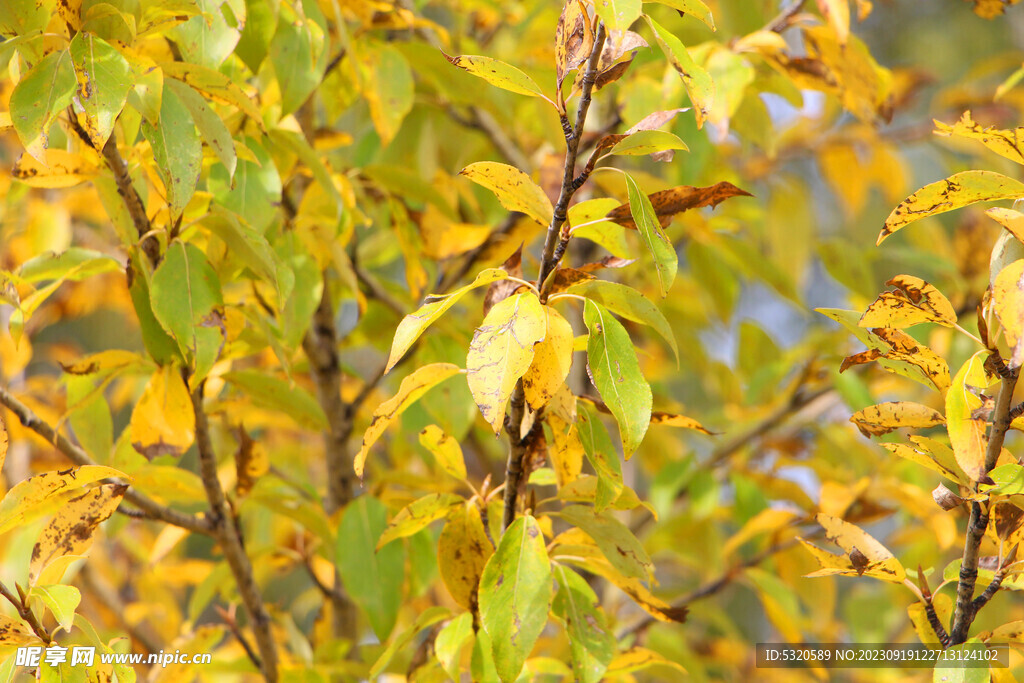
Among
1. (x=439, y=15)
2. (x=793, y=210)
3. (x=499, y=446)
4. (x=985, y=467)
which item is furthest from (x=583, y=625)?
(x=439, y=15)

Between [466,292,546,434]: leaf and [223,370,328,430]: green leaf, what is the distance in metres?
0.29

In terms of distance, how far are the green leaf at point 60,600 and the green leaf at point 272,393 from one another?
24 centimetres

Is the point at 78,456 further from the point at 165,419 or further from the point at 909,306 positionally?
the point at 909,306

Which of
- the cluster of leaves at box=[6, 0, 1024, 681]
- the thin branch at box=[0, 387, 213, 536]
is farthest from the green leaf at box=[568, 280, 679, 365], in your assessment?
the thin branch at box=[0, 387, 213, 536]

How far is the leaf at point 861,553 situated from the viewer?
1.29ft

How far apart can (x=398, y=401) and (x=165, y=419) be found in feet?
0.63

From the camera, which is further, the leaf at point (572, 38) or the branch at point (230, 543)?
the branch at point (230, 543)

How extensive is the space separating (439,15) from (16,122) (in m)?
1.67

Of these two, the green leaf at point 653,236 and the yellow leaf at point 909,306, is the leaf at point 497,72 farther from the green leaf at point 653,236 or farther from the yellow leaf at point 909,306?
the yellow leaf at point 909,306

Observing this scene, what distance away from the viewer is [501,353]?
13.3 inches

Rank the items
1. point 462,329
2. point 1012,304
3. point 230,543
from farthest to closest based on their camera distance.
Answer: point 462,329 < point 230,543 < point 1012,304

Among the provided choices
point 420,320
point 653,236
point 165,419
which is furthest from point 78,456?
point 653,236

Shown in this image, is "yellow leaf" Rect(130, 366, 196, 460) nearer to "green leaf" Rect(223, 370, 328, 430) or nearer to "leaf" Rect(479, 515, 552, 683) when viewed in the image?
"green leaf" Rect(223, 370, 328, 430)

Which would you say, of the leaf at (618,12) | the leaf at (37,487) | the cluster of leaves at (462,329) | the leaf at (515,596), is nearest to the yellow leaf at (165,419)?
the cluster of leaves at (462,329)
